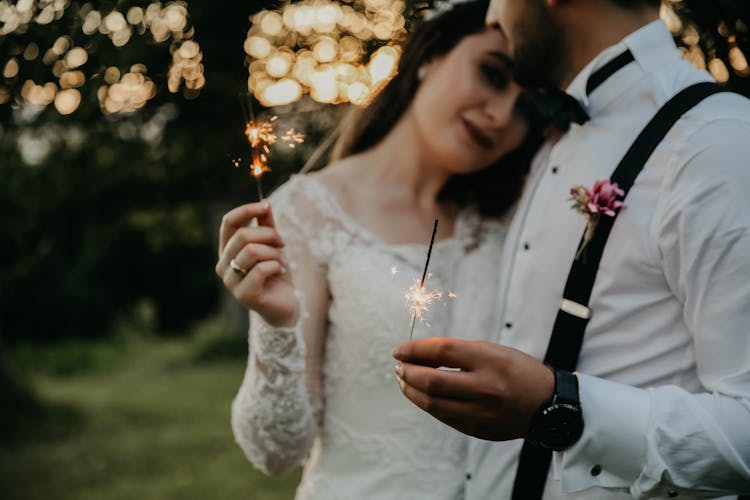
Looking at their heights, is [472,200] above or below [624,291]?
below

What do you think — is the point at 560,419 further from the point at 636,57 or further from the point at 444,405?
the point at 636,57

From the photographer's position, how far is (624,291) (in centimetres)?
174

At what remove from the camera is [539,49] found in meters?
1.94

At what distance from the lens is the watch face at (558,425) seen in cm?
146

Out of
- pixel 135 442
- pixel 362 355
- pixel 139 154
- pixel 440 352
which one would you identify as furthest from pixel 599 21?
pixel 135 442

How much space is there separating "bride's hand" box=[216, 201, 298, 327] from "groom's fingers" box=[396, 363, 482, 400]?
59cm

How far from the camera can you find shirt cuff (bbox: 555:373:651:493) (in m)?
1.50

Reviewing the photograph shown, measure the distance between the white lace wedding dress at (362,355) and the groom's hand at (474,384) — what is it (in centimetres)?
96

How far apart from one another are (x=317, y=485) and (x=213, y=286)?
821 inches

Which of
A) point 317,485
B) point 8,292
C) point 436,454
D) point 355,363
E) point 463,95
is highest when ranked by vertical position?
point 463,95

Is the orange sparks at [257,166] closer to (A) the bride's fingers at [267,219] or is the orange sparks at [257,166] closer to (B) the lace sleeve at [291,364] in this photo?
(A) the bride's fingers at [267,219]

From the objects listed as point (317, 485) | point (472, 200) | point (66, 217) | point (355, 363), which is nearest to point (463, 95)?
point (472, 200)

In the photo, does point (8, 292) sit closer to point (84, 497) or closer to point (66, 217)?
point (66, 217)

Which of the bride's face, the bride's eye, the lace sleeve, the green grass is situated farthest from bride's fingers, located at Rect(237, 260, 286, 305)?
the green grass
